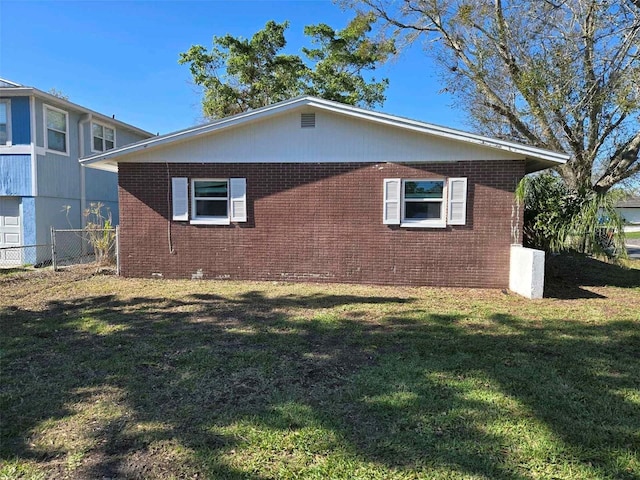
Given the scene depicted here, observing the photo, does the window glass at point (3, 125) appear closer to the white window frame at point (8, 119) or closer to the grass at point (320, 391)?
the white window frame at point (8, 119)

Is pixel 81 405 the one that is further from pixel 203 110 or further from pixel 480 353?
pixel 203 110

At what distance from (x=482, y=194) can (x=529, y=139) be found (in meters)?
6.98

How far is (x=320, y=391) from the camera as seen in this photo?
3770 mm

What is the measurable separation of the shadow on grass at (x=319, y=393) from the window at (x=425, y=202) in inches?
122

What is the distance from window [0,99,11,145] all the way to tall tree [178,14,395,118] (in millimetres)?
11061

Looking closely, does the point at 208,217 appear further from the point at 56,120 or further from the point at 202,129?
the point at 56,120

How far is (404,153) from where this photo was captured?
8859mm

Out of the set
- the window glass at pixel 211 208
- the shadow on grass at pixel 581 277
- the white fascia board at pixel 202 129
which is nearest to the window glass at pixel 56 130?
the white fascia board at pixel 202 129

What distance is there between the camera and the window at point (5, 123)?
1232 centimetres

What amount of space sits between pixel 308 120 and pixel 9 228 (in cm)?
1020

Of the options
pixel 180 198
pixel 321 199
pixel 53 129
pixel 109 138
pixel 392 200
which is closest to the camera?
pixel 392 200

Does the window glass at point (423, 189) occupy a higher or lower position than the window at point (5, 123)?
lower

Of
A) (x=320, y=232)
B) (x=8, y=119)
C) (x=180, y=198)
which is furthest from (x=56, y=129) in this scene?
(x=320, y=232)

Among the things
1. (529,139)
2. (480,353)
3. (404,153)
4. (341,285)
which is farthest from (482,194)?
(529,139)
